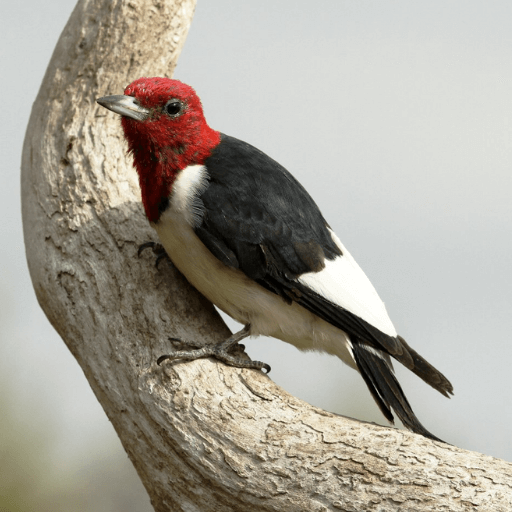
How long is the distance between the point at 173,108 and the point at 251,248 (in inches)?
27.0

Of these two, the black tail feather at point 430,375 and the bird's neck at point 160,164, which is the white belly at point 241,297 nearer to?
the bird's neck at point 160,164

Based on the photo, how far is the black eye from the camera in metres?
2.95

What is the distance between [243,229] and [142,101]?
0.69 meters

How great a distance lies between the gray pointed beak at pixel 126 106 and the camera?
287cm

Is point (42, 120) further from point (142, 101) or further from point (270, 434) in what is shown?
point (270, 434)

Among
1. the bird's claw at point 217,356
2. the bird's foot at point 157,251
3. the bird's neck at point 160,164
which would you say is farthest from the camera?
the bird's foot at point 157,251

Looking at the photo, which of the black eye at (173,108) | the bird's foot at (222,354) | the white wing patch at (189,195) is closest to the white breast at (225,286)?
the white wing patch at (189,195)

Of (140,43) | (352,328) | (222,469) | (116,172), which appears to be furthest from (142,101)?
(222,469)

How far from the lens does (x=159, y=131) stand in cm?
294

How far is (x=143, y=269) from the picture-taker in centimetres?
313

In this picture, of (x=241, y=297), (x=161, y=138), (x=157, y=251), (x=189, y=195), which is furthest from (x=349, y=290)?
(x=161, y=138)

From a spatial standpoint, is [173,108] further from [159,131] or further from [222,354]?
[222,354]

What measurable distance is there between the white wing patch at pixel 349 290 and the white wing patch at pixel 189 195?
0.48 metres

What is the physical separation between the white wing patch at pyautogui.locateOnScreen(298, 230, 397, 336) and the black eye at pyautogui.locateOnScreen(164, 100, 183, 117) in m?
0.86
